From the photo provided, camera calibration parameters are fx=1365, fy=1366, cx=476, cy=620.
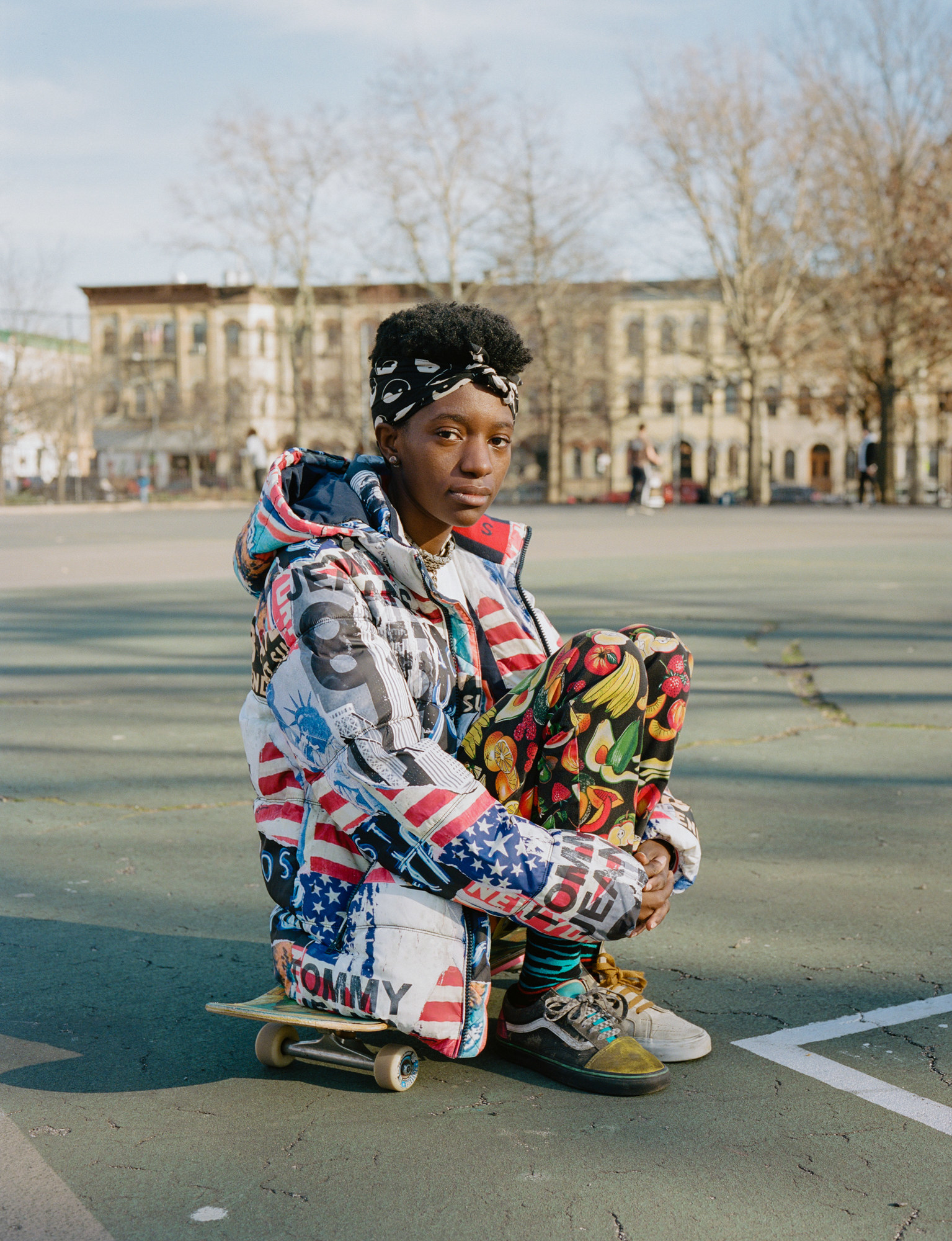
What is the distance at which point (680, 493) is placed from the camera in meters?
70.4

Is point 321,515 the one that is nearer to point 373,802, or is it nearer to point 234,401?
point 373,802

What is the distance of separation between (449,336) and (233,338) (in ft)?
295

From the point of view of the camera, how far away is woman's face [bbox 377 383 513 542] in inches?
97.8

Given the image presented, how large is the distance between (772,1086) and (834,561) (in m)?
13.0

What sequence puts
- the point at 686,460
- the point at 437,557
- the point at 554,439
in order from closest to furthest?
1. the point at 437,557
2. the point at 554,439
3. the point at 686,460

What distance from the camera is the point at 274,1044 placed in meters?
2.53

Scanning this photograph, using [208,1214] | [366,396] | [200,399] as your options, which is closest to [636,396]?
[366,396]

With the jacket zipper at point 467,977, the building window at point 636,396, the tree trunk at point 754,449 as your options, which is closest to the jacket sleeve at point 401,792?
the jacket zipper at point 467,977

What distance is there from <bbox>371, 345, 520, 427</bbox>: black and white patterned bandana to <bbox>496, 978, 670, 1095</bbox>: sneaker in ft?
3.63

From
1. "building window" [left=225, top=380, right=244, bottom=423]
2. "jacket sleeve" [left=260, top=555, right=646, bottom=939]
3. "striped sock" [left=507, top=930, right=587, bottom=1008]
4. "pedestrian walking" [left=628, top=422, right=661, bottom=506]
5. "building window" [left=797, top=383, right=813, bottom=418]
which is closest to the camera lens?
"jacket sleeve" [left=260, top=555, right=646, bottom=939]

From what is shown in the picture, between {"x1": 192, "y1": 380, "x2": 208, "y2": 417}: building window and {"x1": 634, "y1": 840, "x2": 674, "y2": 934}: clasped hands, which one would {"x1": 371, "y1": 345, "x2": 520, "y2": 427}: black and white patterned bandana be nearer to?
{"x1": 634, "y1": 840, "x2": 674, "y2": 934}: clasped hands

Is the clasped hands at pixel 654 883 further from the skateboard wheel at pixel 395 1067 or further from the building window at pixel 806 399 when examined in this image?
the building window at pixel 806 399

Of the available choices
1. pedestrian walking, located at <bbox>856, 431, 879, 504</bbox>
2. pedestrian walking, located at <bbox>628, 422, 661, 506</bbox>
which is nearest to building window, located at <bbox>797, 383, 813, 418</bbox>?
pedestrian walking, located at <bbox>856, 431, 879, 504</bbox>

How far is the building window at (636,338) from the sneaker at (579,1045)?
223ft
